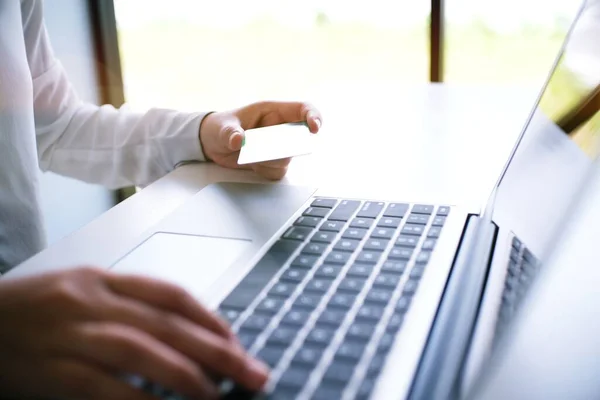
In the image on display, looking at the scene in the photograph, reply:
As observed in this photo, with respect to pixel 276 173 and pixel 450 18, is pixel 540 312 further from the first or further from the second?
pixel 450 18

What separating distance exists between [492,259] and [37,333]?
1.12 feet

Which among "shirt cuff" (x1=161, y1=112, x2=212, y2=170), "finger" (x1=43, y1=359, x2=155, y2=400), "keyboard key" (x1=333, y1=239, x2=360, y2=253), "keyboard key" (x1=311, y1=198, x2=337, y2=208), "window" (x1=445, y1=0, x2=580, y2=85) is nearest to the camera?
"finger" (x1=43, y1=359, x2=155, y2=400)

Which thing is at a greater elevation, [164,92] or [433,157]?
[433,157]

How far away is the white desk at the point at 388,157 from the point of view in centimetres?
59

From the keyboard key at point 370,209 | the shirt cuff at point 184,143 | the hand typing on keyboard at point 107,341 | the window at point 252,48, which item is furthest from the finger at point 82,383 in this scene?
the window at point 252,48

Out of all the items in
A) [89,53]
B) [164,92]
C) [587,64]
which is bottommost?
[164,92]

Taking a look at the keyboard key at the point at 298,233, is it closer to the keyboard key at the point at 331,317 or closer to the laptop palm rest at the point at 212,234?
the laptop palm rest at the point at 212,234

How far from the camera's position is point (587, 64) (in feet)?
2.14

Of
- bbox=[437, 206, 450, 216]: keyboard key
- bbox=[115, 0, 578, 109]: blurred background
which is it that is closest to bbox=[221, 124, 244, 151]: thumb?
bbox=[437, 206, 450, 216]: keyboard key

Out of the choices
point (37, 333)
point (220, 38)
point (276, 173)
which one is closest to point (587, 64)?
point (276, 173)

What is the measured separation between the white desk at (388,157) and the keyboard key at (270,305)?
0.51 feet

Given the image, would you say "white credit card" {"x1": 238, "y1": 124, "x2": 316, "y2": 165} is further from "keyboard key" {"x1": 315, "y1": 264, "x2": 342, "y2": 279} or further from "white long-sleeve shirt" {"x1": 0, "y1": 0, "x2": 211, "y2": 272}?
"keyboard key" {"x1": 315, "y1": 264, "x2": 342, "y2": 279}

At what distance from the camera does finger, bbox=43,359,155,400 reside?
0.32 metres

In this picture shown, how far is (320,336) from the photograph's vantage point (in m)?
0.39
